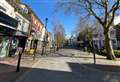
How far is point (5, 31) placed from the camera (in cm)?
2006

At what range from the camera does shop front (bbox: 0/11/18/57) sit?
59.4 feet

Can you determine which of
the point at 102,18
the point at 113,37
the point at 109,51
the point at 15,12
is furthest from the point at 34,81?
the point at 113,37

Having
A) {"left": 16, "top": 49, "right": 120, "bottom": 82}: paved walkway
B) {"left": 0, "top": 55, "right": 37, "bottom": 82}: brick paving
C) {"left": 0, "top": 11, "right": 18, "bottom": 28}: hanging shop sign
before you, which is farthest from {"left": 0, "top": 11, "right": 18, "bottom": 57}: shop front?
{"left": 16, "top": 49, "right": 120, "bottom": 82}: paved walkway

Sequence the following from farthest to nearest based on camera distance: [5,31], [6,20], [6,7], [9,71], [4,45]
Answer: [4,45] → [5,31] → [6,7] → [6,20] → [9,71]

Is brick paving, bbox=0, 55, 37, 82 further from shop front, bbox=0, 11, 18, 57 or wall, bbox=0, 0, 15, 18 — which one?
wall, bbox=0, 0, 15, 18

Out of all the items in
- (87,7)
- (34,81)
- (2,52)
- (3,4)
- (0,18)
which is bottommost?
(34,81)

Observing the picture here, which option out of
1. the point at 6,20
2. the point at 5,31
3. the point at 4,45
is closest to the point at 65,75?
the point at 6,20

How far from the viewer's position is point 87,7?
29812mm

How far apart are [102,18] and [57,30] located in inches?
1800

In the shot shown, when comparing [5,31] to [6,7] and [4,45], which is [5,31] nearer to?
[4,45]

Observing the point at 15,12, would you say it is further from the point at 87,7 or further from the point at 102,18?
the point at 102,18

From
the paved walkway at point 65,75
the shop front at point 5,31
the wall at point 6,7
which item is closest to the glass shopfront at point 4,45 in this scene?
the shop front at point 5,31

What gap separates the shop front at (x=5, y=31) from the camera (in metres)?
18.1

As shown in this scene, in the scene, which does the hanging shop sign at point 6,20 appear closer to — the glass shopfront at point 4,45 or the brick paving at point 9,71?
the glass shopfront at point 4,45
